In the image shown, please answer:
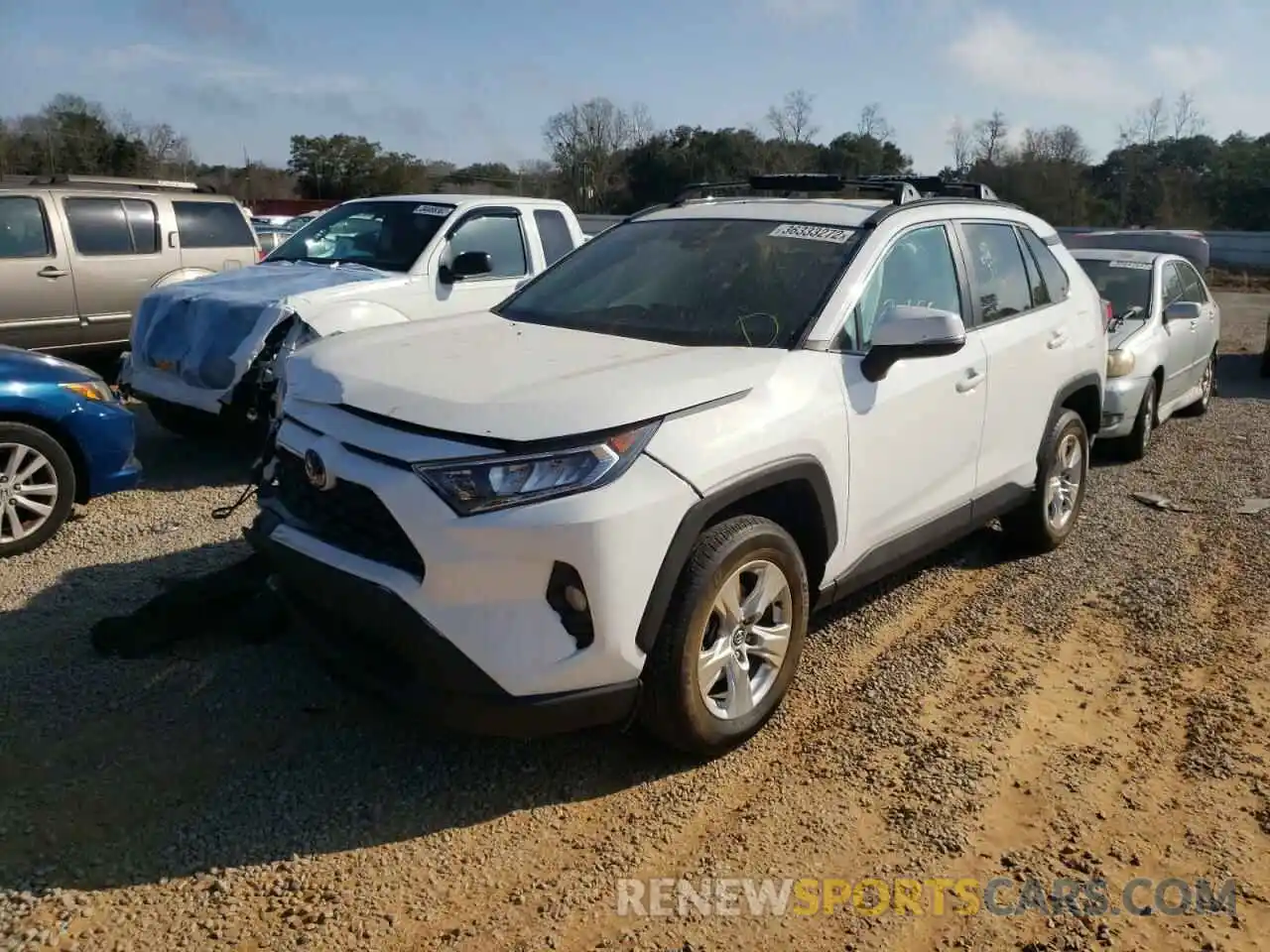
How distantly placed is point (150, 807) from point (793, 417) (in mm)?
2371

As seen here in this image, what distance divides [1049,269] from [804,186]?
150cm

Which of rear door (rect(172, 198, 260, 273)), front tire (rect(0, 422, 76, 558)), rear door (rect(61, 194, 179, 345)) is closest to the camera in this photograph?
front tire (rect(0, 422, 76, 558))

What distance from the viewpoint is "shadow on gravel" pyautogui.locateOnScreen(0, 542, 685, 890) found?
299 cm

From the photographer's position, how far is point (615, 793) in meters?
3.29

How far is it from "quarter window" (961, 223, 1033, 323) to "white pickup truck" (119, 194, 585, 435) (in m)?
3.60

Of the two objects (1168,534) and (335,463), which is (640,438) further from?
(1168,534)

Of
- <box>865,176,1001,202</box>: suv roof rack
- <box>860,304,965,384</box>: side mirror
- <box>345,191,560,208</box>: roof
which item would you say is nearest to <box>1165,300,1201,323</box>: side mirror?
<box>865,176,1001,202</box>: suv roof rack

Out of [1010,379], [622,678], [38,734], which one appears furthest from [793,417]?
[38,734]

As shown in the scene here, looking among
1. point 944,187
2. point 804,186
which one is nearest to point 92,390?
point 804,186

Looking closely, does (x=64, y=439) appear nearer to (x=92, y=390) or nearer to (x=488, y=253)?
(x=92, y=390)

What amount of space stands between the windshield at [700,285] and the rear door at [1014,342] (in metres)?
1.02

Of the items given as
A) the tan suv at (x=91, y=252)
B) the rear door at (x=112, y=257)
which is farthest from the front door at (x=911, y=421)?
the tan suv at (x=91, y=252)

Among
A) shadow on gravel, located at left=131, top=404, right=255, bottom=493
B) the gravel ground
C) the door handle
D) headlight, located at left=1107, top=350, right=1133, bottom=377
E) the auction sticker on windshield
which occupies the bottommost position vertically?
the gravel ground

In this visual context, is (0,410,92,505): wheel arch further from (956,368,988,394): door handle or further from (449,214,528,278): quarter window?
(956,368,988,394): door handle
